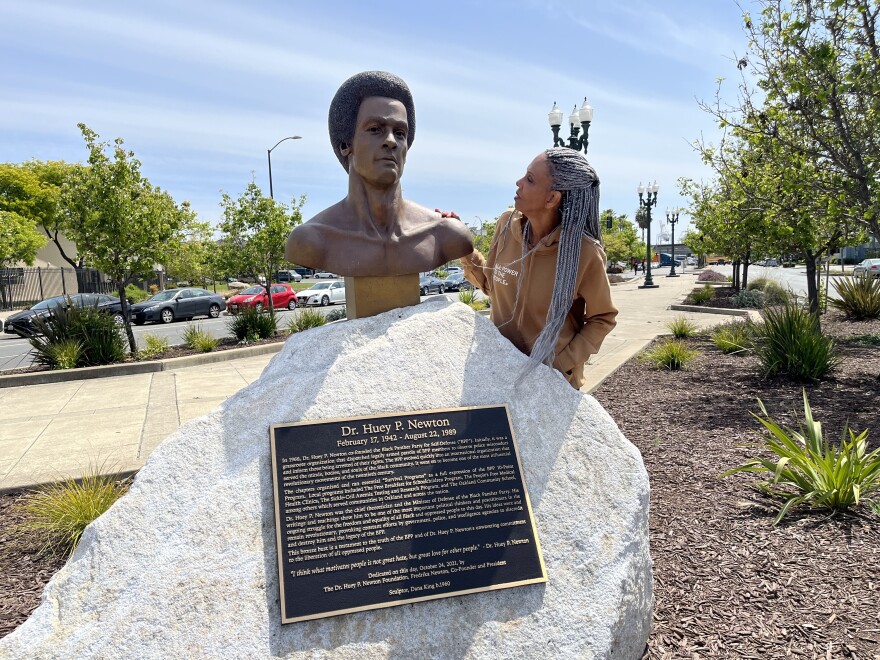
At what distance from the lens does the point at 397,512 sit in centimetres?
251

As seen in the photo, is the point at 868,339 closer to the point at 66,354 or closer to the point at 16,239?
the point at 66,354

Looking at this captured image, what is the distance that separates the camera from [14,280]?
94.2 ft

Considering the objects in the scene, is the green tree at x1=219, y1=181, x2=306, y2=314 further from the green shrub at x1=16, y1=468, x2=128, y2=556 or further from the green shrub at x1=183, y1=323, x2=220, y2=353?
the green shrub at x1=16, y1=468, x2=128, y2=556

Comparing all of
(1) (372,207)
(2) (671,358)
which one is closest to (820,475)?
(1) (372,207)

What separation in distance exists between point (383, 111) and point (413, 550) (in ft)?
7.74

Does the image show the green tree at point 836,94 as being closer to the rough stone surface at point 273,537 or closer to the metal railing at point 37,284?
the rough stone surface at point 273,537

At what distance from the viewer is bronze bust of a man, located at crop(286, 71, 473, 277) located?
344 cm

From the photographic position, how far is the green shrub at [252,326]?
13.1m

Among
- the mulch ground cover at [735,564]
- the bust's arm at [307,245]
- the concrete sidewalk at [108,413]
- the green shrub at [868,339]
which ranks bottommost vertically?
the mulch ground cover at [735,564]

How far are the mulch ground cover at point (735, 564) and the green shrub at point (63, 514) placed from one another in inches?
3.8

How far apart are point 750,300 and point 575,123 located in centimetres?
894

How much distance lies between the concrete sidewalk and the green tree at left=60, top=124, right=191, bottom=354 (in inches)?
96.1

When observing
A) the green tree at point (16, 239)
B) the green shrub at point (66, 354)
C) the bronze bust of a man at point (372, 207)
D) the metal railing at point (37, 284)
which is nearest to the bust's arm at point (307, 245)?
the bronze bust of a man at point (372, 207)

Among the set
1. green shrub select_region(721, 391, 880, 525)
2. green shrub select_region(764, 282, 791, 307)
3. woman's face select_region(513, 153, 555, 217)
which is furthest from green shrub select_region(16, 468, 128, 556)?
green shrub select_region(764, 282, 791, 307)
